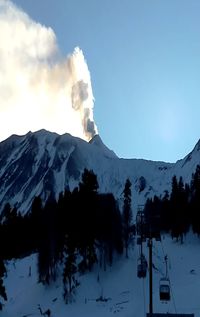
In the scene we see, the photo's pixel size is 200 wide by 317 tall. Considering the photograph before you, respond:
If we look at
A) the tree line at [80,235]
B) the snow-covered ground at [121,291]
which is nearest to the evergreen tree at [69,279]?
the tree line at [80,235]

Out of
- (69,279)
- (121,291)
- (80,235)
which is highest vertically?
(80,235)

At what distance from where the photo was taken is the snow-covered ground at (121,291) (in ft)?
273

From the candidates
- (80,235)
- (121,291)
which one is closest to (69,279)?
(121,291)

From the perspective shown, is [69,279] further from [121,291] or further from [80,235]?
[80,235]

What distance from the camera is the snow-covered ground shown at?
83312mm

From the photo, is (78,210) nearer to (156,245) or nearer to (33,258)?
(156,245)

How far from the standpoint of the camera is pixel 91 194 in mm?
103938

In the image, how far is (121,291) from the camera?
9419cm

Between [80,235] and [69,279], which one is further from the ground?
[80,235]

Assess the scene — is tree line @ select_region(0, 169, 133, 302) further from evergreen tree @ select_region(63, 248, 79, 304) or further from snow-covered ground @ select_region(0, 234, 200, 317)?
snow-covered ground @ select_region(0, 234, 200, 317)

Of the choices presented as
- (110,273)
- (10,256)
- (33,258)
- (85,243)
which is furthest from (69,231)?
(10,256)

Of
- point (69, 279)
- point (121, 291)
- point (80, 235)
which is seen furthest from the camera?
point (80, 235)

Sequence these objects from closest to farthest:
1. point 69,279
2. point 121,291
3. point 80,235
Answer: point 69,279 < point 121,291 < point 80,235

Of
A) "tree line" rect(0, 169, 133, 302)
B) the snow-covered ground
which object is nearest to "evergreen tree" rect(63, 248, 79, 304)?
"tree line" rect(0, 169, 133, 302)
